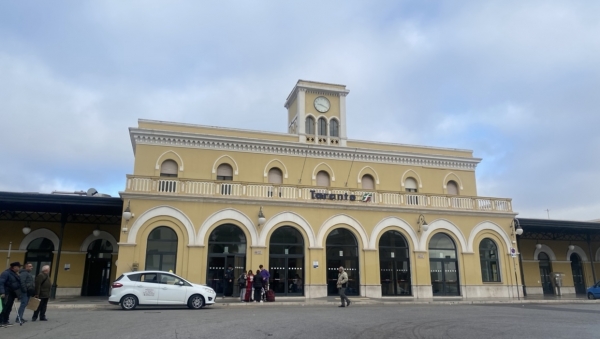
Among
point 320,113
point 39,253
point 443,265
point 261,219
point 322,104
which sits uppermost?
point 322,104

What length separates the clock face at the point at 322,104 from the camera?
29156 millimetres

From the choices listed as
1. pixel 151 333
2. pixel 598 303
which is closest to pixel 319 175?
pixel 598 303

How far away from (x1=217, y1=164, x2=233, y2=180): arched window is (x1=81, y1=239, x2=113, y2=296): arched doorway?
702cm

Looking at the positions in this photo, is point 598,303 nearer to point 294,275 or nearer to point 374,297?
point 374,297

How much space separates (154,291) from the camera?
15.9 meters

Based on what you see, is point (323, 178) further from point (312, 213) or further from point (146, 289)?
point (146, 289)

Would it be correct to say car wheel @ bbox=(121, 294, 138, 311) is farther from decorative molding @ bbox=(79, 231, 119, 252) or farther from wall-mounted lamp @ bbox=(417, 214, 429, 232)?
wall-mounted lamp @ bbox=(417, 214, 429, 232)

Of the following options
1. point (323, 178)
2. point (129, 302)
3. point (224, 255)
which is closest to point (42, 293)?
point (129, 302)

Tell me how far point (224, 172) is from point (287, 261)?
701 cm

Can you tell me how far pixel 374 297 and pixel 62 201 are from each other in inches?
614

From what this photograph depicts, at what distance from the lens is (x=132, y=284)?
51.5 feet

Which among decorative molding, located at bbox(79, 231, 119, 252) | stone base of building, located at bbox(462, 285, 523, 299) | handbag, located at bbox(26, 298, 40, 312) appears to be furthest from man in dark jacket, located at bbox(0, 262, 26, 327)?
stone base of building, located at bbox(462, 285, 523, 299)

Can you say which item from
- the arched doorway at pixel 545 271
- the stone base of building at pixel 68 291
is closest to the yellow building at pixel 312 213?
the stone base of building at pixel 68 291

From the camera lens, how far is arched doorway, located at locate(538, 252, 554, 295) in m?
29.8
